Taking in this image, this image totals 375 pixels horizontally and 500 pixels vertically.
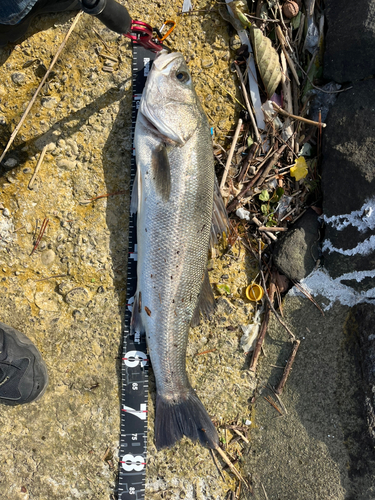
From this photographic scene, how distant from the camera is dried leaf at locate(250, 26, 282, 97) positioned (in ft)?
9.94

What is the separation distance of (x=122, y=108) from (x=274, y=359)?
2848 millimetres

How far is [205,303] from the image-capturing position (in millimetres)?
3074

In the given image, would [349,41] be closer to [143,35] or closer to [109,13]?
[143,35]

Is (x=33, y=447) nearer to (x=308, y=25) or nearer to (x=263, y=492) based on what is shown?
(x=263, y=492)

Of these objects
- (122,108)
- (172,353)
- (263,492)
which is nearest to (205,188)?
(122,108)

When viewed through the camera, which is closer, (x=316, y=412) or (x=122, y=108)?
(x=316, y=412)

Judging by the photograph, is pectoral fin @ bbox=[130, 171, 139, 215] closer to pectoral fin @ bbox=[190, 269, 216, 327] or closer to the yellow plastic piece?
pectoral fin @ bbox=[190, 269, 216, 327]

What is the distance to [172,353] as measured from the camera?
2938 mm

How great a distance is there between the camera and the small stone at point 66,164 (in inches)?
126

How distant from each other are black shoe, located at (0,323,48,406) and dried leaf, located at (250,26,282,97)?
3.37 meters

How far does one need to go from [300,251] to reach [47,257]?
2414mm

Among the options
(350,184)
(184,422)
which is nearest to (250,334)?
(184,422)

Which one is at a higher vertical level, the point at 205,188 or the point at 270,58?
the point at 270,58

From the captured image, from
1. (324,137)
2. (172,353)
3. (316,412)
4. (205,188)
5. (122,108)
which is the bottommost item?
(316,412)
